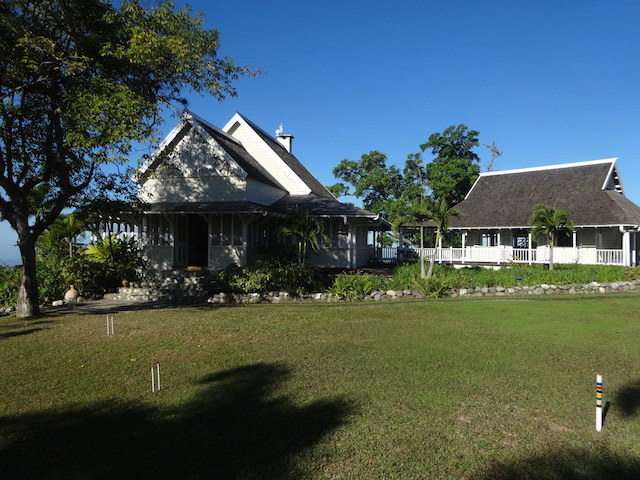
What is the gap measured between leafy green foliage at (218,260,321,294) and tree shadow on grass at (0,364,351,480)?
9.18 metres

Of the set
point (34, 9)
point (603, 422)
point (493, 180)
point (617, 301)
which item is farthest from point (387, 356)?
point (493, 180)

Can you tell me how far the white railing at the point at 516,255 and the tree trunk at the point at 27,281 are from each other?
1743 cm

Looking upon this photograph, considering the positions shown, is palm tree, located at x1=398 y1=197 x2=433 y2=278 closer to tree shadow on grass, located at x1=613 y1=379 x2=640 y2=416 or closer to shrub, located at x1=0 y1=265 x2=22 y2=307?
tree shadow on grass, located at x1=613 y1=379 x2=640 y2=416

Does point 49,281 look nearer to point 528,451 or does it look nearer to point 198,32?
point 198,32

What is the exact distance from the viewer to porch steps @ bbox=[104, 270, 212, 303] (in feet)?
51.3

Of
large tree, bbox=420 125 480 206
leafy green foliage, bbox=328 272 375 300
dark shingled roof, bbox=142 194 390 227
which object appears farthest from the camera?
large tree, bbox=420 125 480 206

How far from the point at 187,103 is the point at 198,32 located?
2.61 metres

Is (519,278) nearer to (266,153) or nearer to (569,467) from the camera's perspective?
→ (569,467)

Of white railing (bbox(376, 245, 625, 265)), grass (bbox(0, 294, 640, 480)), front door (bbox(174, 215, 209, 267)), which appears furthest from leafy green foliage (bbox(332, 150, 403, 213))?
grass (bbox(0, 294, 640, 480))

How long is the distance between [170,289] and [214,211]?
3564 mm

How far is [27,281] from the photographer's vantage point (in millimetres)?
12477

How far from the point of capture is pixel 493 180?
31.2 meters

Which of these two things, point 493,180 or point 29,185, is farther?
point 493,180

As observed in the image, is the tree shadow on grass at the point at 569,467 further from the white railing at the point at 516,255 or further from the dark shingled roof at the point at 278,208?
the white railing at the point at 516,255
